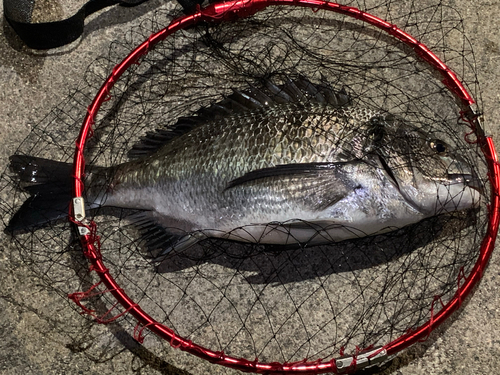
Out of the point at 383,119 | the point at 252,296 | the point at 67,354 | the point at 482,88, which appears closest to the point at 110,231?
the point at 67,354

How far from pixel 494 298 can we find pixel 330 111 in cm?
133

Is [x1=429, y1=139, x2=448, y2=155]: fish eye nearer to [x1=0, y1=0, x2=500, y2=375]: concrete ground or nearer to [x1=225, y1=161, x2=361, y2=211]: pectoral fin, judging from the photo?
[x1=225, y1=161, x2=361, y2=211]: pectoral fin

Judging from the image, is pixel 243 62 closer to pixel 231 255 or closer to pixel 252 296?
pixel 231 255

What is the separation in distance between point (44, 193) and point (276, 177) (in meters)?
1.18

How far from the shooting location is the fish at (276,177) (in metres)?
2.42

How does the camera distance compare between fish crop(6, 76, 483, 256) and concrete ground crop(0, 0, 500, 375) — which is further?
concrete ground crop(0, 0, 500, 375)

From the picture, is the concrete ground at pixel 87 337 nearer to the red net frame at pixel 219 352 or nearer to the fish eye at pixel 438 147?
the red net frame at pixel 219 352

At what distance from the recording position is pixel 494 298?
2.76m

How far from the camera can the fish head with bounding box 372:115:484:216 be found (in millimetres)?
2434

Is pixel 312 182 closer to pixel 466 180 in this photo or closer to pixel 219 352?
pixel 466 180

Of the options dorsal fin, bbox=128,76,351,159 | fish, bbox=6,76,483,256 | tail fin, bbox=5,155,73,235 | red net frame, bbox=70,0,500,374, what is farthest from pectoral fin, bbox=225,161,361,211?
tail fin, bbox=5,155,73,235

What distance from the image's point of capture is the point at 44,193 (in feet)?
8.68

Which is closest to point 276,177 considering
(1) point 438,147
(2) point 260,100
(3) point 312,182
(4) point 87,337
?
(3) point 312,182

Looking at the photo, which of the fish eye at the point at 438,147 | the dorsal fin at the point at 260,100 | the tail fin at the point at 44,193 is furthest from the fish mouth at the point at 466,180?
the tail fin at the point at 44,193
